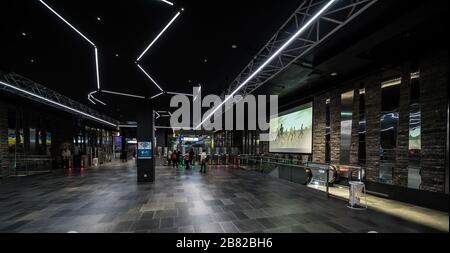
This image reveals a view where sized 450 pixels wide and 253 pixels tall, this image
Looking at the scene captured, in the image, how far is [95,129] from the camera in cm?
2156

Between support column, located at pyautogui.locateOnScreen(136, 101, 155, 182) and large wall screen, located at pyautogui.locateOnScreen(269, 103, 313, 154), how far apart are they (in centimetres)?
707

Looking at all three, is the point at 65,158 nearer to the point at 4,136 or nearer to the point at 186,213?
the point at 4,136

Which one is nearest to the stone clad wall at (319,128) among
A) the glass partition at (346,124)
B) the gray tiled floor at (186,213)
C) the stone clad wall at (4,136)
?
the glass partition at (346,124)

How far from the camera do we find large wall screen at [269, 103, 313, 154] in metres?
9.94

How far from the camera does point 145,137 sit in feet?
28.1

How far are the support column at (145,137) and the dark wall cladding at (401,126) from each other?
24.3ft

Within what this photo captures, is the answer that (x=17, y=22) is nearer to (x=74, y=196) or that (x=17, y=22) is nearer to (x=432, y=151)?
(x=74, y=196)

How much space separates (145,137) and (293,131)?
742 cm

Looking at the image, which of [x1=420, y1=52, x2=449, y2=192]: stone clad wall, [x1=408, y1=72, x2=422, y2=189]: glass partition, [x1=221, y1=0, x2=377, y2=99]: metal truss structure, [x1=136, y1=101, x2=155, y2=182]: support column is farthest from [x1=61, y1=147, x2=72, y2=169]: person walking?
[x1=420, y1=52, x2=449, y2=192]: stone clad wall

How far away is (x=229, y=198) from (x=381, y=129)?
17.1ft

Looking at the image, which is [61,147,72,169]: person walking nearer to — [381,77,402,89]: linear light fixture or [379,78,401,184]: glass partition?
[379,78,401,184]: glass partition

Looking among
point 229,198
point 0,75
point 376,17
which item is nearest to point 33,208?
point 229,198

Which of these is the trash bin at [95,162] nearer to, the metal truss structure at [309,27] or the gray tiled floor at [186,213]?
the gray tiled floor at [186,213]
